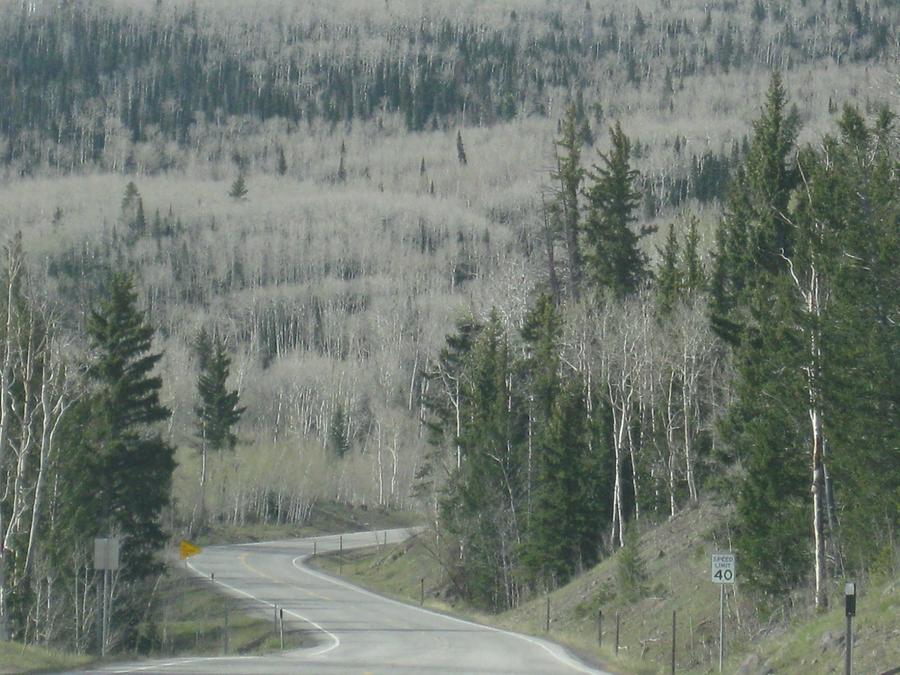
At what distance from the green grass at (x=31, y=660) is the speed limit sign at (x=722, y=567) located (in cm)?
1209

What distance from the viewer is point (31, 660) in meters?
22.1

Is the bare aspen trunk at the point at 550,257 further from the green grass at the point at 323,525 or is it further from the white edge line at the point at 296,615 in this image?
the green grass at the point at 323,525

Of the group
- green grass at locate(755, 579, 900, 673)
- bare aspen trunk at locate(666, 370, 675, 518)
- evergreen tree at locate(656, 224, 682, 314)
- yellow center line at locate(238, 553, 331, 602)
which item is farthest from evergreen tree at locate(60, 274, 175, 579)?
green grass at locate(755, 579, 900, 673)

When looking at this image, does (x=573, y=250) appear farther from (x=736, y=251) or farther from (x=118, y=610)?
(x=118, y=610)

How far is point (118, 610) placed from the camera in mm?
46031

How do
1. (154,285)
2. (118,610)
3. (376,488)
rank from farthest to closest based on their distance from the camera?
1. (154,285)
2. (376,488)
3. (118,610)

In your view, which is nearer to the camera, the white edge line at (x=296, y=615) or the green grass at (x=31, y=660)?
the green grass at (x=31, y=660)

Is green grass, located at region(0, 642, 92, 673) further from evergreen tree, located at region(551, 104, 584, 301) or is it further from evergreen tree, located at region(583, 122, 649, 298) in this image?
evergreen tree, located at region(551, 104, 584, 301)

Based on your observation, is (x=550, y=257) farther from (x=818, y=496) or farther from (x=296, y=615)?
(x=818, y=496)

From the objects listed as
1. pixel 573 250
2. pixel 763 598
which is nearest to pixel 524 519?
pixel 573 250

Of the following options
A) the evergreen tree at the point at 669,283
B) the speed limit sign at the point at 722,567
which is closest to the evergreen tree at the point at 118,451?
the evergreen tree at the point at 669,283

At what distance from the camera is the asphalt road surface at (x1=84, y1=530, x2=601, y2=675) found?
2456cm

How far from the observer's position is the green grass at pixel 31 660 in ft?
69.3

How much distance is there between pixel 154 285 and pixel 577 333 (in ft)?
466
